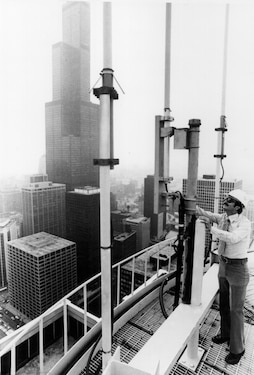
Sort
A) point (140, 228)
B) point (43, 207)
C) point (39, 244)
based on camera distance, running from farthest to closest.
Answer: point (43, 207) < point (140, 228) < point (39, 244)

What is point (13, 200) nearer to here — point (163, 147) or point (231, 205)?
point (163, 147)

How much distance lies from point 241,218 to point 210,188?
3.21 m

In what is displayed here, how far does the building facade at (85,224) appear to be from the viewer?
3381cm

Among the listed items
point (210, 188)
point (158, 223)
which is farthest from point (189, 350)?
point (210, 188)

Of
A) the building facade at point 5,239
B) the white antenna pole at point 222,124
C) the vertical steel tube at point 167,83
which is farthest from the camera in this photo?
the building facade at point 5,239

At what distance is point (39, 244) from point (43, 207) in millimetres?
7463

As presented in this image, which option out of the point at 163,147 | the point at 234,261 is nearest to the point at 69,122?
the point at 163,147

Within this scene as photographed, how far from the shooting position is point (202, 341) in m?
2.25

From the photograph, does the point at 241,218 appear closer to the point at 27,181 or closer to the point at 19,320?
the point at 19,320

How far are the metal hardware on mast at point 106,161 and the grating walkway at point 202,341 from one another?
926 millimetres

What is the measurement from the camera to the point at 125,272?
25234mm

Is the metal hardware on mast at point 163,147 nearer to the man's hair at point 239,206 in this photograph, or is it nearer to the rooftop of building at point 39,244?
the man's hair at point 239,206

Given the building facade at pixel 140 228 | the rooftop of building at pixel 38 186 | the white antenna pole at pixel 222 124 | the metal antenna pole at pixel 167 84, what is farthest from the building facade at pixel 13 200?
the metal antenna pole at pixel 167 84

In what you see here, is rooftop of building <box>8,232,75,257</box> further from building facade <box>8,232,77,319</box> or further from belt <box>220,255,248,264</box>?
belt <box>220,255,248,264</box>
